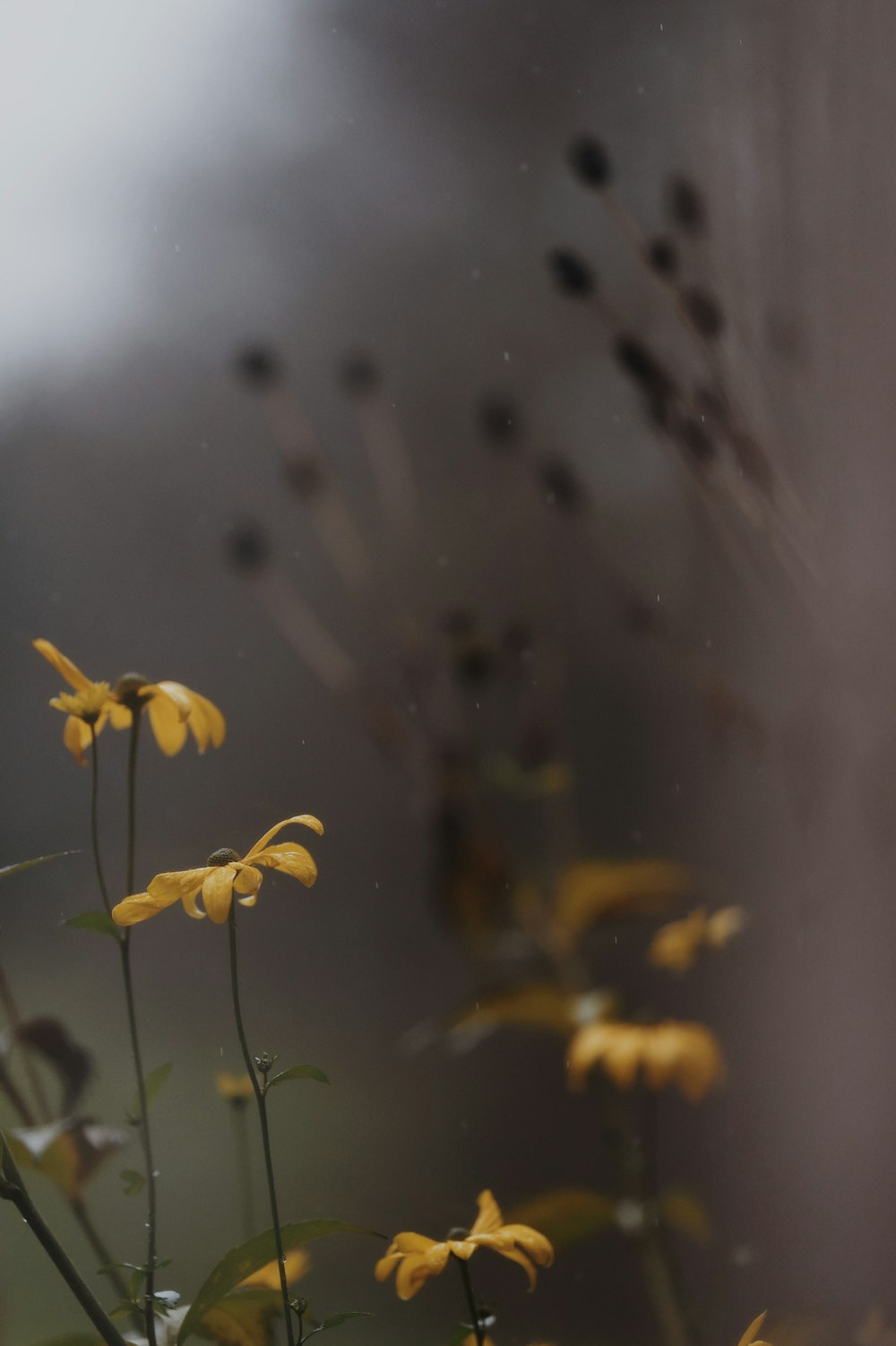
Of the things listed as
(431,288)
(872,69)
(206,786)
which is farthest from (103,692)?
(872,69)

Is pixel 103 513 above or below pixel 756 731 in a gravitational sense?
above

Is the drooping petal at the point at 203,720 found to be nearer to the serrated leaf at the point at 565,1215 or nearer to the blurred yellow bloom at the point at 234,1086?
the blurred yellow bloom at the point at 234,1086

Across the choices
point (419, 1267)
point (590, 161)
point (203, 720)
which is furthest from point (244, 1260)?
point (590, 161)

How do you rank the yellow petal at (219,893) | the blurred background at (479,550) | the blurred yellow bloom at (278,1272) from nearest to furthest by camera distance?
1. the yellow petal at (219,893)
2. the blurred yellow bloom at (278,1272)
3. the blurred background at (479,550)

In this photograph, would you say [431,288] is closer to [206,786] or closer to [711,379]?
[711,379]

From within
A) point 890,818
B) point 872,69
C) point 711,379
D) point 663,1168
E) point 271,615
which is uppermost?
point 872,69

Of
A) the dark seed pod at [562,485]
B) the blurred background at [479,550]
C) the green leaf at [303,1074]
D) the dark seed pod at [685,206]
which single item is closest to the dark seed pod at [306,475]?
the blurred background at [479,550]
